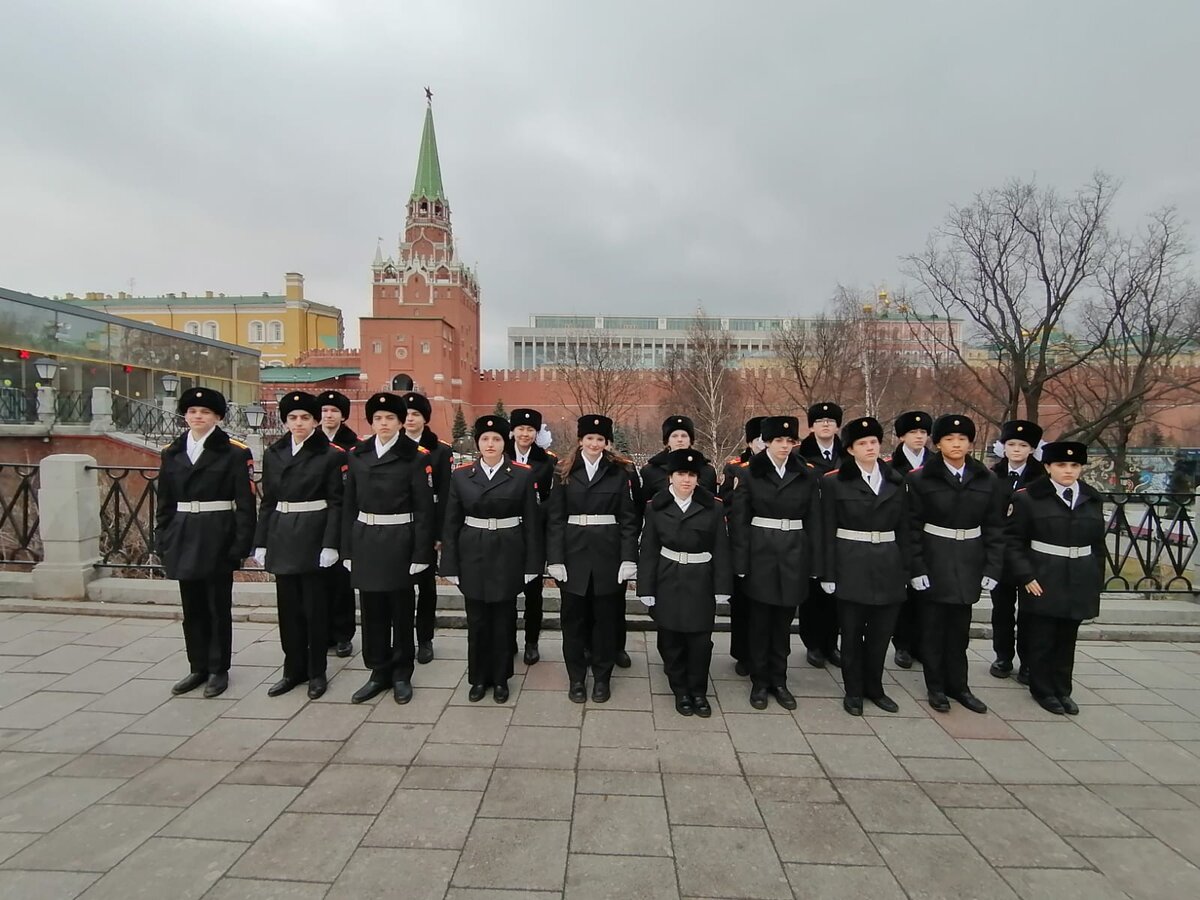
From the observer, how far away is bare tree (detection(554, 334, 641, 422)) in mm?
28597

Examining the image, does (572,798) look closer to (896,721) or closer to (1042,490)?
(896,721)

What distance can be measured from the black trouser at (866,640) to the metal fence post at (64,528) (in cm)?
757

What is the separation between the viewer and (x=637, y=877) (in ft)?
8.57

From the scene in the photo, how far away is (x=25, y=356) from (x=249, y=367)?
54.7 ft

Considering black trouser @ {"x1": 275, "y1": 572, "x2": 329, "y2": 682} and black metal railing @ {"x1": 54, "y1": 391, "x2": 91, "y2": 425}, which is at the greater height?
black metal railing @ {"x1": 54, "y1": 391, "x2": 91, "y2": 425}

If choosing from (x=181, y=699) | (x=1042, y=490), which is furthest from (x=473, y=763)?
(x=1042, y=490)

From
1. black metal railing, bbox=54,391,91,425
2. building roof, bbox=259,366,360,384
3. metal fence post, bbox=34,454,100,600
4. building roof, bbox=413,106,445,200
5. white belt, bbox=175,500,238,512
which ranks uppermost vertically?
building roof, bbox=413,106,445,200

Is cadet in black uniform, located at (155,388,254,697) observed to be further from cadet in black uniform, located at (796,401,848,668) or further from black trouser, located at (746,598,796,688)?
cadet in black uniform, located at (796,401,848,668)

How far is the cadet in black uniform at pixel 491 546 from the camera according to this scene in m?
4.29

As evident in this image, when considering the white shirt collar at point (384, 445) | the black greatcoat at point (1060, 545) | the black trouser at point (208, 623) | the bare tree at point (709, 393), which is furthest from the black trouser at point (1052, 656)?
the bare tree at point (709, 393)

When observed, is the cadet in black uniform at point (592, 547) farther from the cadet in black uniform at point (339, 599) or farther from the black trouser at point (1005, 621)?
the black trouser at point (1005, 621)

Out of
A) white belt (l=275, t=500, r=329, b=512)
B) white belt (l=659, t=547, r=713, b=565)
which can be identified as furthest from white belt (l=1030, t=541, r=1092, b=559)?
white belt (l=275, t=500, r=329, b=512)

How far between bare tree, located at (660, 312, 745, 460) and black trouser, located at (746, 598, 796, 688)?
59.5 ft

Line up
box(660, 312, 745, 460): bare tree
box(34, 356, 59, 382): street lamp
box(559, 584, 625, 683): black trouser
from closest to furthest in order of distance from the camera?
1. box(559, 584, 625, 683): black trouser
2. box(34, 356, 59, 382): street lamp
3. box(660, 312, 745, 460): bare tree
